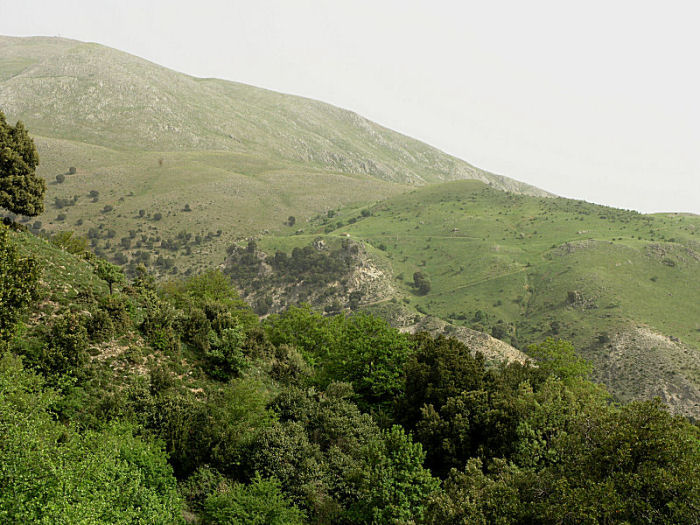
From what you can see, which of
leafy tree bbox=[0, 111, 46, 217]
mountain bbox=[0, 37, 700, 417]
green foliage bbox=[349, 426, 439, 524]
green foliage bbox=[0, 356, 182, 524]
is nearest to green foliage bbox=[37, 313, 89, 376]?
green foliage bbox=[0, 356, 182, 524]

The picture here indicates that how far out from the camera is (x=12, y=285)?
1998 centimetres

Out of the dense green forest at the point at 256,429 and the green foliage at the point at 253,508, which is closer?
the dense green forest at the point at 256,429

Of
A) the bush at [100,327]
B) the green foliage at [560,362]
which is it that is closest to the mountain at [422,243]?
the green foliage at [560,362]

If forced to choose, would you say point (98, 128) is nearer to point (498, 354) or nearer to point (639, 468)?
point (498, 354)

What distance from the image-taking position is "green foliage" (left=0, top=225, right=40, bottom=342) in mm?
19672

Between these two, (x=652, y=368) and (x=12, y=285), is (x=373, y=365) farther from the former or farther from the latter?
(x=652, y=368)

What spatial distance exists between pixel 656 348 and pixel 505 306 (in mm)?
32030

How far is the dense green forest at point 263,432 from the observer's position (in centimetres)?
1330

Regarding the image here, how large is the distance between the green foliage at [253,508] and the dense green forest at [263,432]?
0.28ft

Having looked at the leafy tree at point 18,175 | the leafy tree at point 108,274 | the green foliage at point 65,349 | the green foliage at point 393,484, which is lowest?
the green foliage at point 393,484

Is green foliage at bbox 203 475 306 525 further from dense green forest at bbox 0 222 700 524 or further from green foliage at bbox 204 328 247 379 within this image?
green foliage at bbox 204 328 247 379

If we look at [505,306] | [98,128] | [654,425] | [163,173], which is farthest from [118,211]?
[654,425]

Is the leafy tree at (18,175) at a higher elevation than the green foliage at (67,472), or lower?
higher

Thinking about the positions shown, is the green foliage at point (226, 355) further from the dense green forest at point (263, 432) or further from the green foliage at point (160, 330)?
the green foliage at point (160, 330)
